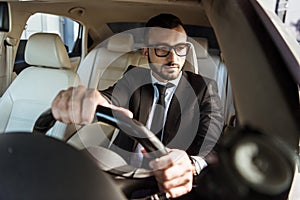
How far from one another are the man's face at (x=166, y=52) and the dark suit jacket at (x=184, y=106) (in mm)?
55

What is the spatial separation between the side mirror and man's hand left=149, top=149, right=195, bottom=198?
4.68ft

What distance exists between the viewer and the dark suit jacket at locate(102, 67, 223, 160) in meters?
1.14

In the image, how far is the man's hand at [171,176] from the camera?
2.56 feet

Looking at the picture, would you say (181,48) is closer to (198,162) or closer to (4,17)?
(198,162)

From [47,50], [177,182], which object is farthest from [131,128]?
[47,50]

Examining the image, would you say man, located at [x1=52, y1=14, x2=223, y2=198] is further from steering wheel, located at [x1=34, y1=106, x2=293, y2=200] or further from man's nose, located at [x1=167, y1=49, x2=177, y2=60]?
steering wheel, located at [x1=34, y1=106, x2=293, y2=200]

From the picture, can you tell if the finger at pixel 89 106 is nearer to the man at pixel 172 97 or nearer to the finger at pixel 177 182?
the man at pixel 172 97

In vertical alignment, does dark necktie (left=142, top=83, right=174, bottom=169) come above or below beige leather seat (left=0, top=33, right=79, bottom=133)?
above

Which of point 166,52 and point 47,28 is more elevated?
point 166,52

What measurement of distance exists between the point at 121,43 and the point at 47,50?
1.63ft

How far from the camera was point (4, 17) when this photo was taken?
1.94m

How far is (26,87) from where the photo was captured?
1.89 metres

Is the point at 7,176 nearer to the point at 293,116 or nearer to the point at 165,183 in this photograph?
the point at 165,183

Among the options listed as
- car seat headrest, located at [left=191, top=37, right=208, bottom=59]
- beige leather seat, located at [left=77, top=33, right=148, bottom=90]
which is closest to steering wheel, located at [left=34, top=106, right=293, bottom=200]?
car seat headrest, located at [left=191, top=37, right=208, bottom=59]
